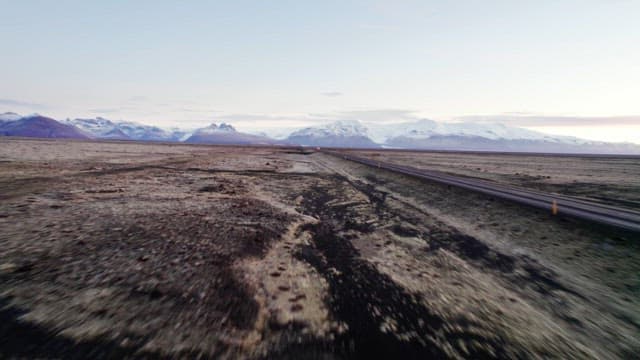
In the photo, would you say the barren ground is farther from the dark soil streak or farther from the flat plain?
the dark soil streak

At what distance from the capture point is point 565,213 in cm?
1148

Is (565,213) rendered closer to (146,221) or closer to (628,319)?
(628,319)

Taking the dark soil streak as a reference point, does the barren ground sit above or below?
below

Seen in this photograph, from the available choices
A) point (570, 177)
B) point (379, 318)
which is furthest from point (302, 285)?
point (570, 177)

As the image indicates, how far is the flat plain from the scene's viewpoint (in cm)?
335

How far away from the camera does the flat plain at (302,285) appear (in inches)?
132

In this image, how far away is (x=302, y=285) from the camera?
16.0 feet

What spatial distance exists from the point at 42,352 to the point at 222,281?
2144 mm

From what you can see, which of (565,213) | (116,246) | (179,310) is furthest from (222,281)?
(565,213)

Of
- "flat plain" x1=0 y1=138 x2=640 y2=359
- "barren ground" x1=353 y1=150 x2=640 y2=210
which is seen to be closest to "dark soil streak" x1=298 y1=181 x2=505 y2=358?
"flat plain" x1=0 y1=138 x2=640 y2=359

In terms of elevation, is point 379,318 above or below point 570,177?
above

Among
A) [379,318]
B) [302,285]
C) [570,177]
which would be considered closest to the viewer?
[379,318]

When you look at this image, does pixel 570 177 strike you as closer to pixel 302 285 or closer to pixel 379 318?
pixel 302 285

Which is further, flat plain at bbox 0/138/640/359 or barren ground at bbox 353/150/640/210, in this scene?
barren ground at bbox 353/150/640/210
